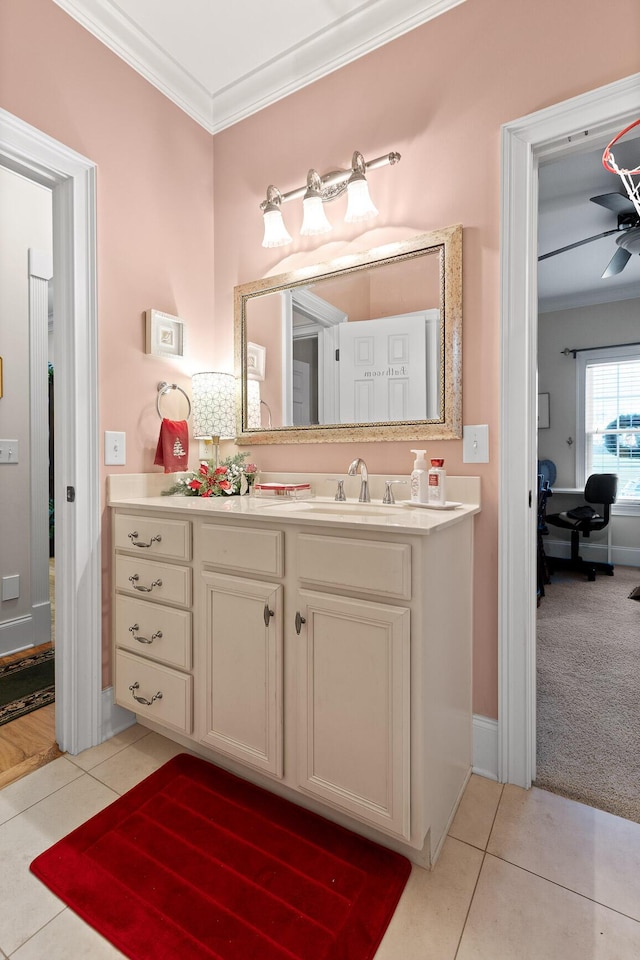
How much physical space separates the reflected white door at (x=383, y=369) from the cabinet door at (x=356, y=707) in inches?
33.6

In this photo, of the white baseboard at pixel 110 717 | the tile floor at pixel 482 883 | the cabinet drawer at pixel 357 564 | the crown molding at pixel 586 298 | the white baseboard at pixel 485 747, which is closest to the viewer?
the tile floor at pixel 482 883

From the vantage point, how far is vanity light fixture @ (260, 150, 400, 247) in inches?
72.2

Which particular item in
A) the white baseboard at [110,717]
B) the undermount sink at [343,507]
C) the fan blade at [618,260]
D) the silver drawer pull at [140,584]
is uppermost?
the fan blade at [618,260]

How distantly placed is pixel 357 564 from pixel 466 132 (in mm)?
1585

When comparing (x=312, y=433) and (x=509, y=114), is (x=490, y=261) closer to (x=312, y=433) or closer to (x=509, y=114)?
(x=509, y=114)

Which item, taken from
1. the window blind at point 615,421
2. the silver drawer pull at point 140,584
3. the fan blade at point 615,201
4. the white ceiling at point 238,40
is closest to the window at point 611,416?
the window blind at point 615,421

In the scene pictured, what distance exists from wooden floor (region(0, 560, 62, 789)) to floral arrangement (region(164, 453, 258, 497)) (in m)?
1.07

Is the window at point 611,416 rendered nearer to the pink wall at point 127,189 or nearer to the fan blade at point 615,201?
the fan blade at point 615,201

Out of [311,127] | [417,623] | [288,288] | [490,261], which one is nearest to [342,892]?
[417,623]

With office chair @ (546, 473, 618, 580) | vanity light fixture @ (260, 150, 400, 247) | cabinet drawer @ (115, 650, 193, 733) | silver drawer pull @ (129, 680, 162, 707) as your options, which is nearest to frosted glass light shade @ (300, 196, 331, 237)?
vanity light fixture @ (260, 150, 400, 247)

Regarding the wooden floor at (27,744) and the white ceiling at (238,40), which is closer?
the wooden floor at (27,744)

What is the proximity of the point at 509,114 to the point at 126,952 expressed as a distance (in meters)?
2.60

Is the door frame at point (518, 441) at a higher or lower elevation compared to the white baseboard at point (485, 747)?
higher

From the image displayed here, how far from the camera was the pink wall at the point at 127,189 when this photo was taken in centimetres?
169
